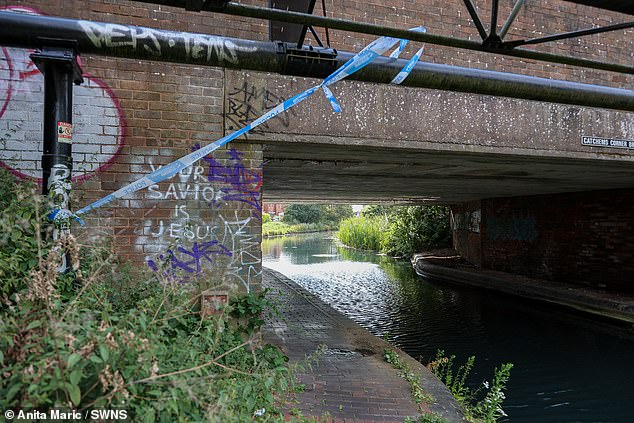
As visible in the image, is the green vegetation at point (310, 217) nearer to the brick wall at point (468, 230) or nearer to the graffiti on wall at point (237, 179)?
the brick wall at point (468, 230)

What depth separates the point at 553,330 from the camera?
8961 mm

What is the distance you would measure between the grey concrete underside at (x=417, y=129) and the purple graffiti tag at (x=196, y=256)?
46.1 inches

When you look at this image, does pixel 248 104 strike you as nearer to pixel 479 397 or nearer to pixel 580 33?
pixel 580 33

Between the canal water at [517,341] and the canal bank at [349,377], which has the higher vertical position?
the canal bank at [349,377]

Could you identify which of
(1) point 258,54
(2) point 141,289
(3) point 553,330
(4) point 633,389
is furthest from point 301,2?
(3) point 553,330

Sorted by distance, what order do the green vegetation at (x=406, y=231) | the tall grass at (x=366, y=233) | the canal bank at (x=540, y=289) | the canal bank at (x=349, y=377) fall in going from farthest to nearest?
the tall grass at (x=366, y=233)
the green vegetation at (x=406, y=231)
the canal bank at (x=540, y=289)
the canal bank at (x=349, y=377)

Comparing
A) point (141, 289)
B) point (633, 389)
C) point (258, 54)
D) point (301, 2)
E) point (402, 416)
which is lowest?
point (633, 389)

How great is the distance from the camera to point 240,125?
4.46 m

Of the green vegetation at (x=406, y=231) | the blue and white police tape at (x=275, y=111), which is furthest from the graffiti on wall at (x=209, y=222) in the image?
the green vegetation at (x=406, y=231)

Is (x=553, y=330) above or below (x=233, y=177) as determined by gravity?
below

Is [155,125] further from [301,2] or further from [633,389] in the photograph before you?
[633,389]

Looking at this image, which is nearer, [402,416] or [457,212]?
[402,416]

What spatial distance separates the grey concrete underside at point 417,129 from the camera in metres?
4.59

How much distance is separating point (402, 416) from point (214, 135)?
3.09 m
